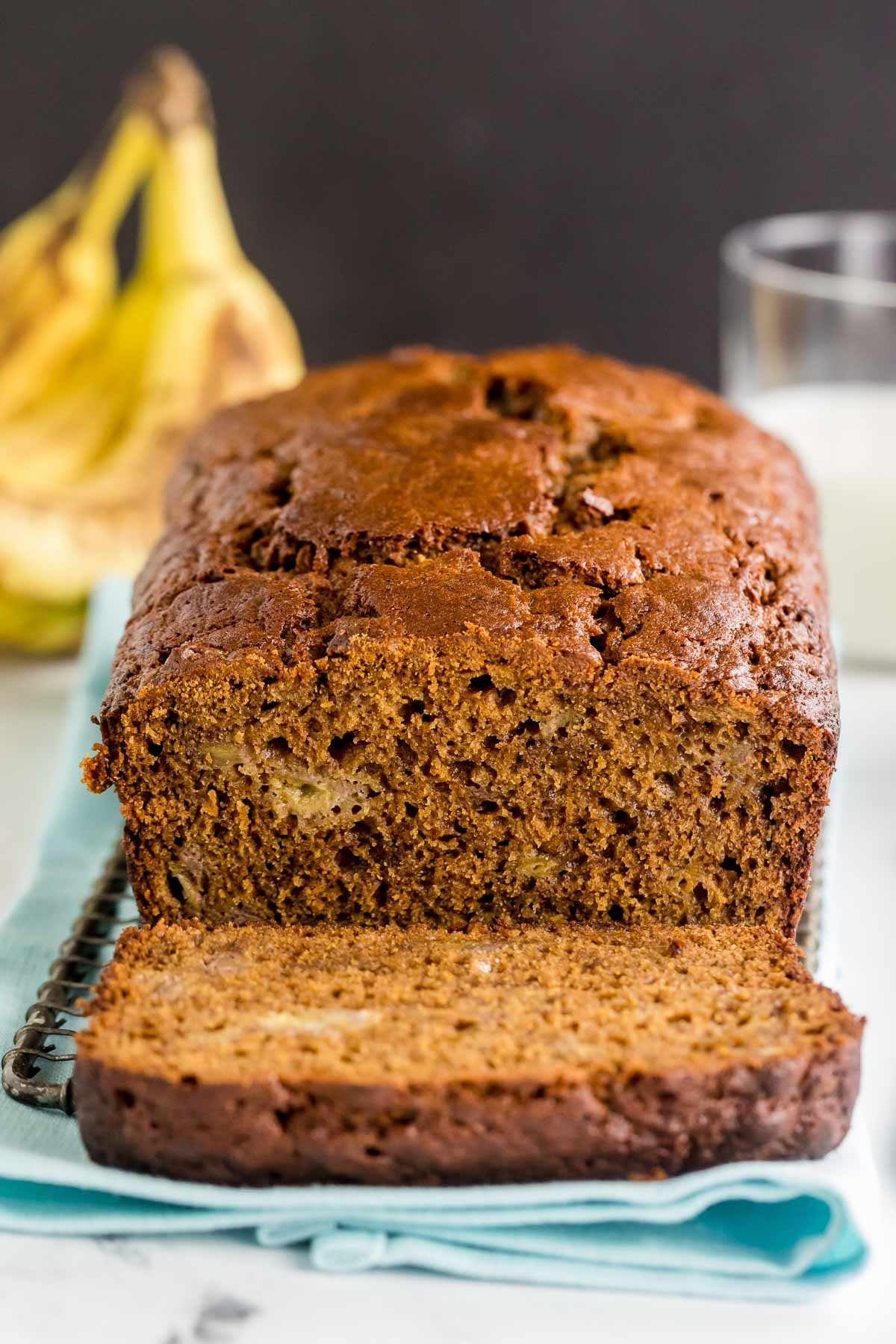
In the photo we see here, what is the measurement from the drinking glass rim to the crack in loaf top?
2.16 feet

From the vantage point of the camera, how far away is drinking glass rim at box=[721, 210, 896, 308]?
12.8 feet

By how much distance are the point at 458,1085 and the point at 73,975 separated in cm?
88

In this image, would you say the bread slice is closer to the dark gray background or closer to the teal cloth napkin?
the teal cloth napkin

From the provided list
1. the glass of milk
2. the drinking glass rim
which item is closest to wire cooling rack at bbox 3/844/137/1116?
the glass of milk

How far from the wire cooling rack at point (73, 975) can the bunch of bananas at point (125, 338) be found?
4.41 feet

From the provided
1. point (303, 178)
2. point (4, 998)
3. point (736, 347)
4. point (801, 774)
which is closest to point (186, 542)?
point (4, 998)

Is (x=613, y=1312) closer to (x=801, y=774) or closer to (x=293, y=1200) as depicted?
(x=293, y=1200)

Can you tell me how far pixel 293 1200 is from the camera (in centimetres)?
195

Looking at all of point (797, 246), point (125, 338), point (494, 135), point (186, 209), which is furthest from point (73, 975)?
point (494, 135)

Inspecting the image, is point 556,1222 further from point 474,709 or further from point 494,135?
point 494,135

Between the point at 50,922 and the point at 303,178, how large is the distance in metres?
3.46

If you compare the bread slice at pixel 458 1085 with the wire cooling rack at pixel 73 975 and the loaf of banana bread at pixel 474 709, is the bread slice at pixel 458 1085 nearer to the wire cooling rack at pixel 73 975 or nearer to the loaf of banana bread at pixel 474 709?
the wire cooling rack at pixel 73 975

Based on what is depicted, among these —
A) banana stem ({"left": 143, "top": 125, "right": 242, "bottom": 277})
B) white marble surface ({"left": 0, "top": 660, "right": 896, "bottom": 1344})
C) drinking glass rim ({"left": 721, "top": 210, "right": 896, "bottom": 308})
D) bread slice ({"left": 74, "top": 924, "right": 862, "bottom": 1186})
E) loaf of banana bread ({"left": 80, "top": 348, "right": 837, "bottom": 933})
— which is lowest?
white marble surface ({"left": 0, "top": 660, "right": 896, "bottom": 1344})

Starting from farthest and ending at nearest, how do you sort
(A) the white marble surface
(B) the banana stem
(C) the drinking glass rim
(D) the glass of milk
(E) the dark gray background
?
(E) the dark gray background, (B) the banana stem, (C) the drinking glass rim, (D) the glass of milk, (A) the white marble surface
